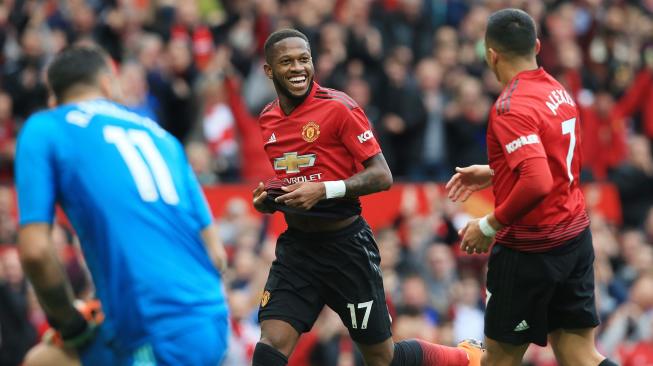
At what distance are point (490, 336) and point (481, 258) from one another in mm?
7095

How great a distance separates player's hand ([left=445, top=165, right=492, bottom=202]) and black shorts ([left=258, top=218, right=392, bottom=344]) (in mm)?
703

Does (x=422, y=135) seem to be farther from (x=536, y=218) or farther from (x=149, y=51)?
(x=536, y=218)

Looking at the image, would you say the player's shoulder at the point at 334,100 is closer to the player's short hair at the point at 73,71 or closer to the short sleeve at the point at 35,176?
the player's short hair at the point at 73,71

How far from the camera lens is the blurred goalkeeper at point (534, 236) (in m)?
7.18

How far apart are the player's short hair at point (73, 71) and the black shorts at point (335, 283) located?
1.96 m

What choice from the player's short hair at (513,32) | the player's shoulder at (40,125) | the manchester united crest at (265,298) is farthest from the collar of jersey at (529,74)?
the player's shoulder at (40,125)

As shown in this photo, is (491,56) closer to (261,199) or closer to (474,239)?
(474,239)

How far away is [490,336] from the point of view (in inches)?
296

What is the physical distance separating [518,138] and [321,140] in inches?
48.0

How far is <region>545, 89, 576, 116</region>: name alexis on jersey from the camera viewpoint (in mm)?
7227

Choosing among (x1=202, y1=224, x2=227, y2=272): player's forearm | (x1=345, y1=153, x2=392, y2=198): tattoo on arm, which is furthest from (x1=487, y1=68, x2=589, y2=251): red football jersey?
(x1=202, y1=224, x2=227, y2=272): player's forearm

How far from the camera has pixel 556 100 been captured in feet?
23.9

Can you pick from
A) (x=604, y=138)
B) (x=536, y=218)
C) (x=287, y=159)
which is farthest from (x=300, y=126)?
(x=604, y=138)

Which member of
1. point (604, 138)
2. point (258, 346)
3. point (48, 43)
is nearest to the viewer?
point (258, 346)
